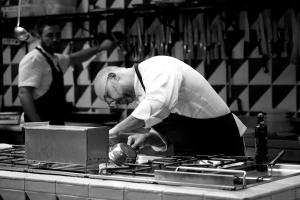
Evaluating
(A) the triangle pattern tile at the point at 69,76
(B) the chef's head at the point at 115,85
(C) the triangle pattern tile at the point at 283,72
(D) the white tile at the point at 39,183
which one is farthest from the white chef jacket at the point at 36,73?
(D) the white tile at the point at 39,183

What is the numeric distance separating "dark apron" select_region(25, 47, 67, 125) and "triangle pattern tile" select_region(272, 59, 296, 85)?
1834mm

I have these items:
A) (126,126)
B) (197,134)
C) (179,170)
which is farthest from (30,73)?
(179,170)

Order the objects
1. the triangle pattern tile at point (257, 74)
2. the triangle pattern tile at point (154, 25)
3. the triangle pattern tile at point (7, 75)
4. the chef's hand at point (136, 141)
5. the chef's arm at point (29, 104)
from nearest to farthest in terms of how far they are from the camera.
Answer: the chef's hand at point (136, 141), the chef's arm at point (29, 104), the triangle pattern tile at point (257, 74), the triangle pattern tile at point (154, 25), the triangle pattern tile at point (7, 75)

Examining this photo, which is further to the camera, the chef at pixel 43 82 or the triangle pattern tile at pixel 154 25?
the triangle pattern tile at pixel 154 25

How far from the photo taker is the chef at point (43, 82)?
5.05 metres

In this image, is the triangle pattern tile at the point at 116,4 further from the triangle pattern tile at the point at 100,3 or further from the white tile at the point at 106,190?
the white tile at the point at 106,190

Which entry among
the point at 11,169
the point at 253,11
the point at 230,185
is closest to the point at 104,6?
the point at 253,11

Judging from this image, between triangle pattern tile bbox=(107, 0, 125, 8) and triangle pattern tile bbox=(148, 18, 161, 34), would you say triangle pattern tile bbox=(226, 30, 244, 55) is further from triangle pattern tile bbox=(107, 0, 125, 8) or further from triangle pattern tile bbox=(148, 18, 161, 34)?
triangle pattern tile bbox=(107, 0, 125, 8)

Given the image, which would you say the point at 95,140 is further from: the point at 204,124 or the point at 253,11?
the point at 253,11

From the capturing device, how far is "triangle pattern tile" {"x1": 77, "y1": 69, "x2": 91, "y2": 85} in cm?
609

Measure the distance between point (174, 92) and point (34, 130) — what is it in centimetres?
71

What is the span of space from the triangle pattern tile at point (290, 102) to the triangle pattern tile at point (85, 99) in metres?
1.96

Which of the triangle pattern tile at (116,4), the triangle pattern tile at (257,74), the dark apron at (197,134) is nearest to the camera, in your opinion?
the dark apron at (197,134)

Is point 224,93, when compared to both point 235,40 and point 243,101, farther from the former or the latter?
point 235,40
